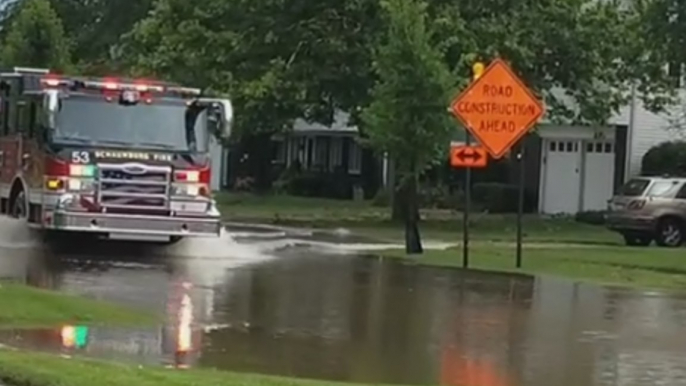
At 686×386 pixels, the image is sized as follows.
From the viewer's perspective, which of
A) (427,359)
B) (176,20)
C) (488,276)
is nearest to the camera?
(427,359)

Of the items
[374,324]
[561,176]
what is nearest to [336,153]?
[561,176]

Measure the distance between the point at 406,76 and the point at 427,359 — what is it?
47.3 feet

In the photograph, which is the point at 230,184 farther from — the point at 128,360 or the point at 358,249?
the point at 128,360

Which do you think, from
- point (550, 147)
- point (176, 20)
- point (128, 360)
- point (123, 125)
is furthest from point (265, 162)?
point (128, 360)

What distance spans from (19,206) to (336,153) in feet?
129

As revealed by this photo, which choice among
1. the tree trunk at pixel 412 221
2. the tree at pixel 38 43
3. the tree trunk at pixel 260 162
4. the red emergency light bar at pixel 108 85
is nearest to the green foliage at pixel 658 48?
the tree trunk at pixel 412 221

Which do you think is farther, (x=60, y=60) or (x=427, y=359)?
(x=60, y=60)

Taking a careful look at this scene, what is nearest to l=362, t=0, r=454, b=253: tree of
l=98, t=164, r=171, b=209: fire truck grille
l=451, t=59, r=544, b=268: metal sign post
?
l=451, t=59, r=544, b=268: metal sign post

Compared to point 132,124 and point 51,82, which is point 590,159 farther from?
point 51,82

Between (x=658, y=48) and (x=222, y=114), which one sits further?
(x=658, y=48)

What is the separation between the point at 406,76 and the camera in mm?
29234

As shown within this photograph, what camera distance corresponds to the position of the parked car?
1473 inches

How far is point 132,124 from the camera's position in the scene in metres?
26.1

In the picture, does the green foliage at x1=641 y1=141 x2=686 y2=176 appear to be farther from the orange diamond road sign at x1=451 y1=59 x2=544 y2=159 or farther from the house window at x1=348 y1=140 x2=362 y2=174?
the orange diamond road sign at x1=451 y1=59 x2=544 y2=159
